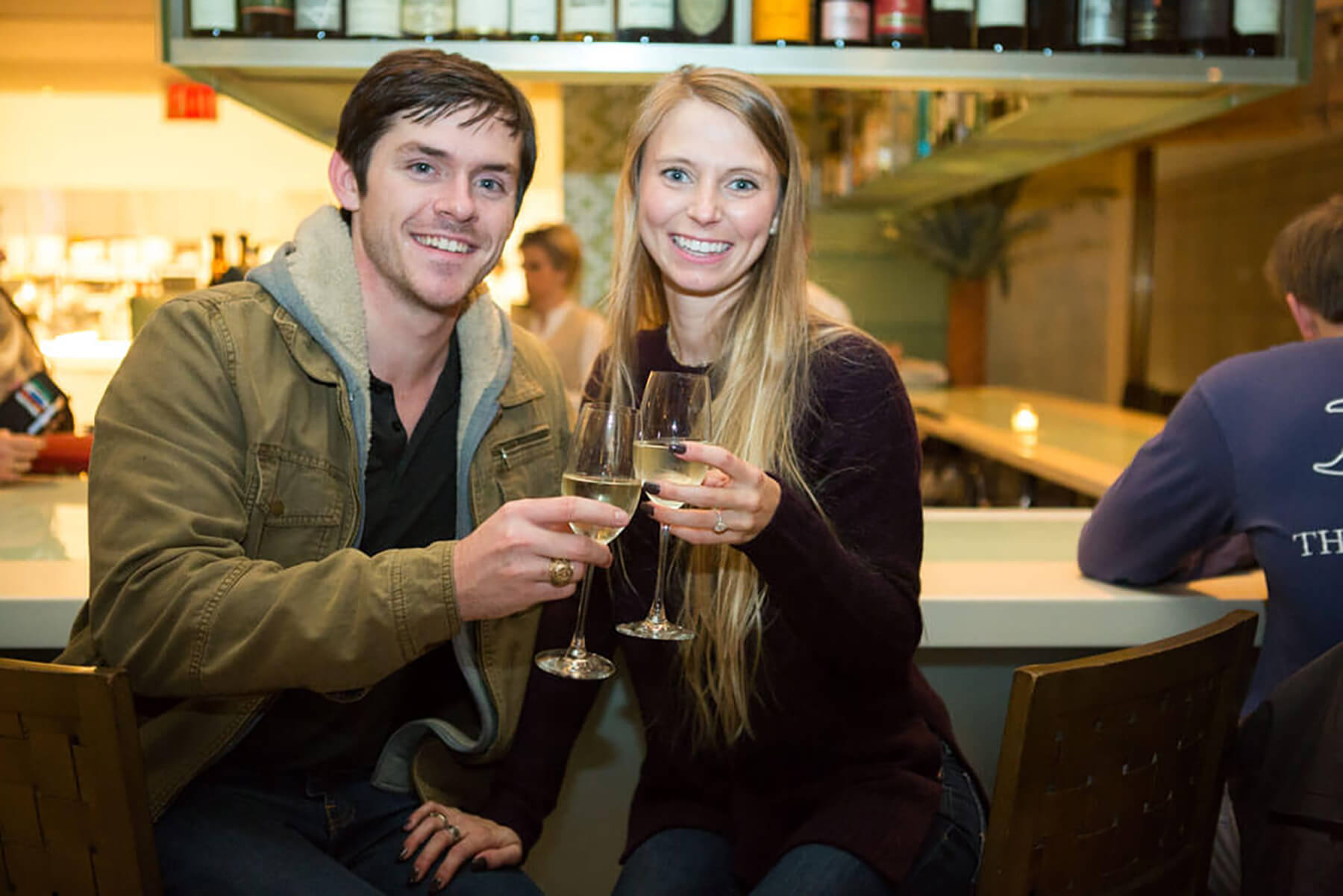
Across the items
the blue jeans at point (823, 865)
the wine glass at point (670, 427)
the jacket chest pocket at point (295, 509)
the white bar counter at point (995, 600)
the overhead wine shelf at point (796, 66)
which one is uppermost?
the overhead wine shelf at point (796, 66)

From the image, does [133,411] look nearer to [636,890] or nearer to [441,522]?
[441,522]

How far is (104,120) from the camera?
7.08 m

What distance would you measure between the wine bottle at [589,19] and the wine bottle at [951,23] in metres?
0.57

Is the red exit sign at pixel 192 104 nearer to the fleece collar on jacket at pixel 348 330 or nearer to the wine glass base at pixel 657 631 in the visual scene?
the fleece collar on jacket at pixel 348 330

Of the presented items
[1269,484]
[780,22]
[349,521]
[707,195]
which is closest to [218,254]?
[780,22]

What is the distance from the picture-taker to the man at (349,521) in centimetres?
117

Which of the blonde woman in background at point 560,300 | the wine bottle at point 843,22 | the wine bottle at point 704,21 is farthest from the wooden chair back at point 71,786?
the blonde woman in background at point 560,300

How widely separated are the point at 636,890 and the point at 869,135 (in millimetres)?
3880

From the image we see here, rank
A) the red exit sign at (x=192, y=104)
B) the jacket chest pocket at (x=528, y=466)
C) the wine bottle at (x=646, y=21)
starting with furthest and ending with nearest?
the red exit sign at (x=192, y=104), the wine bottle at (x=646, y=21), the jacket chest pocket at (x=528, y=466)

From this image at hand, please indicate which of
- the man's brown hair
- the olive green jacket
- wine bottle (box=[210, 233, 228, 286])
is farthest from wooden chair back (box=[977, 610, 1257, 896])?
wine bottle (box=[210, 233, 228, 286])

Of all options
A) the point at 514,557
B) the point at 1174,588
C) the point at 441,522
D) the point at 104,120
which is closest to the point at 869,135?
the point at 1174,588

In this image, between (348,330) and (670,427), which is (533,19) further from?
(670,427)

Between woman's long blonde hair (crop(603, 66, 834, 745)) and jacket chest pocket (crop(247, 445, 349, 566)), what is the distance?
0.38 meters

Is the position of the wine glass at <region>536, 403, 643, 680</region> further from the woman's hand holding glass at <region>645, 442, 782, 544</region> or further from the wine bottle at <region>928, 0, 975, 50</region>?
the wine bottle at <region>928, 0, 975, 50</region>
